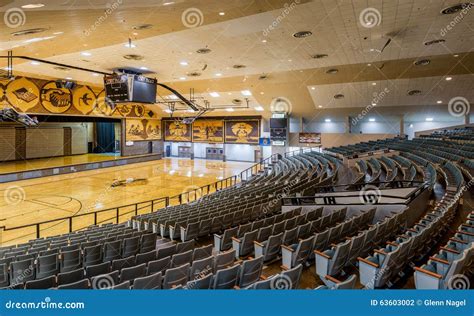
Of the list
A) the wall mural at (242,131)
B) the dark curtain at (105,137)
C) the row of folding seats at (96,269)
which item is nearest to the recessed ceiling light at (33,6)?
the row of folding seats at (96,269)

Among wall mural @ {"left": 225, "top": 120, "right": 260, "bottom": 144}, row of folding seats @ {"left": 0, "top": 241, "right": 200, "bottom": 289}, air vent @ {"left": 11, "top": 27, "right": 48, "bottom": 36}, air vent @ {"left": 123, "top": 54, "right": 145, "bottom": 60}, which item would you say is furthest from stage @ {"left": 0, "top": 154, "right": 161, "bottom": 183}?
row of folding seats @ {"left": 0, "top": 241, "right": 200, "bottom": 289}

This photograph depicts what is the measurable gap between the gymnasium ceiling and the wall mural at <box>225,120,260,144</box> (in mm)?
9415

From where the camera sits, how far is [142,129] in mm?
32844

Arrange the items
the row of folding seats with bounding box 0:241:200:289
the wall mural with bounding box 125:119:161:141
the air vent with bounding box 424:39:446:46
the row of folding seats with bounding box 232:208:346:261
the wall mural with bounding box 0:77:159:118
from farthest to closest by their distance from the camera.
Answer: the wall mural with bounding box 125:119:161:141
the wall mural with bounding box 0:77:159:118
the air vent with bounding box 424:39:446:46
the row of folding seats with bounding box 232:208:346:261
the row of folding seats with bounding box 0:241:200:289

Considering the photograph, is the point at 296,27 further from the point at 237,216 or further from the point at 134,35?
the point at 237,216

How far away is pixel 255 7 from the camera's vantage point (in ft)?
28.9

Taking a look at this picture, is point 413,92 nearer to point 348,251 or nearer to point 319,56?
point 319,56

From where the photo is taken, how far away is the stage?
2087 centimetres

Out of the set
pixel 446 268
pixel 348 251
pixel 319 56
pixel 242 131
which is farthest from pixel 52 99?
pixel 446 268

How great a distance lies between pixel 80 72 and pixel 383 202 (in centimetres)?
1862

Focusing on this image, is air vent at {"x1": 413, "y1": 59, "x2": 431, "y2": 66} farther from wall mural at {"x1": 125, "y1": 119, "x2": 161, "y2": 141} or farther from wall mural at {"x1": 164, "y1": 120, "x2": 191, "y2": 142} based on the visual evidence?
wall mural at {"x1": 125, "y1": 119, "x2": 161, "y2": 141}

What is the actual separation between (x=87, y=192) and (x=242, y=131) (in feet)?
57.8

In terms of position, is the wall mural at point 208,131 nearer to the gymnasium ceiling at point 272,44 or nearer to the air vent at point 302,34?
the gymnasium ceiling at point 272,44

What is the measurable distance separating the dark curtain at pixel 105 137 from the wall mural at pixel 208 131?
9052mm
